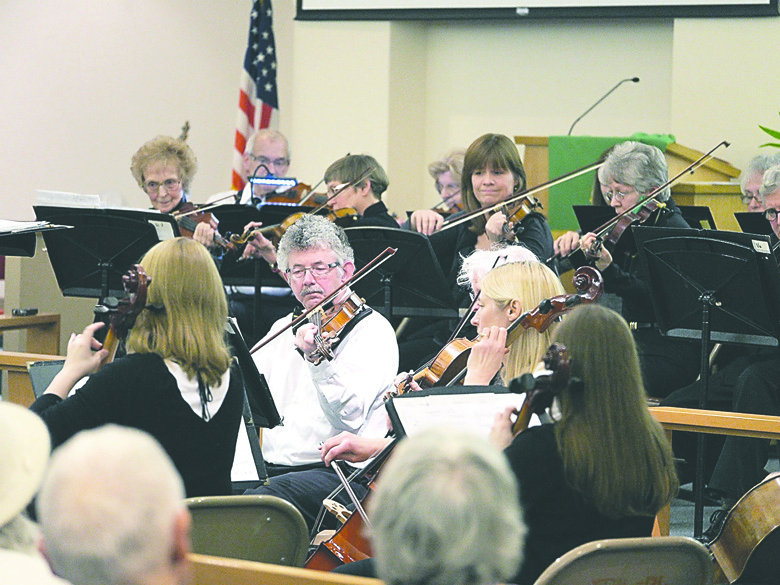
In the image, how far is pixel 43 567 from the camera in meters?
1.27

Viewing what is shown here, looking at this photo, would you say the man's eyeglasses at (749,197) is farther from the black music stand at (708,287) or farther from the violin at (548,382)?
the violin at (548,382)

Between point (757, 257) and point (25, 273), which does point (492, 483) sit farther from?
point (25, 273)

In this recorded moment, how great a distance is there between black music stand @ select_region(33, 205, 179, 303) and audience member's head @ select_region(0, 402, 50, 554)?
9.23 feet

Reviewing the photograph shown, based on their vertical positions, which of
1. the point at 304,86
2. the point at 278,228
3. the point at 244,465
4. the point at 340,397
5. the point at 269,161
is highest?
the point at 304,86

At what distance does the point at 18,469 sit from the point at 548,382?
91 centimetres

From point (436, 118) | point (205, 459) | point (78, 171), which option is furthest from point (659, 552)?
point (78, 171)

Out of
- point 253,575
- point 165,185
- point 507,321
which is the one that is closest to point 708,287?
point 507,321

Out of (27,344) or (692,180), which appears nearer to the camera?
(27,344)

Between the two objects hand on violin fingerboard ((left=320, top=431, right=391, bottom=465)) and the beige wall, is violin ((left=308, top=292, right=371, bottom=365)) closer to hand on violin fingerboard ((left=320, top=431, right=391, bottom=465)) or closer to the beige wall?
hand on violin fingerboard ((left=320, top=431, right=391, bottom=465))

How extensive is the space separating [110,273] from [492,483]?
332cm

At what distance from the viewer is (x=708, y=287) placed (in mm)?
3352

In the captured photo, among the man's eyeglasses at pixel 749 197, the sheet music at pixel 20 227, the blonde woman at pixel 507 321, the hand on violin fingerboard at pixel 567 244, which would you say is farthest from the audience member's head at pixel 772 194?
the sheet music at pixel 20 227

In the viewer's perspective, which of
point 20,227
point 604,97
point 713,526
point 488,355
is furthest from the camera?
point 604,97

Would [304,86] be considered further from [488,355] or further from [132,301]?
[132,301]
